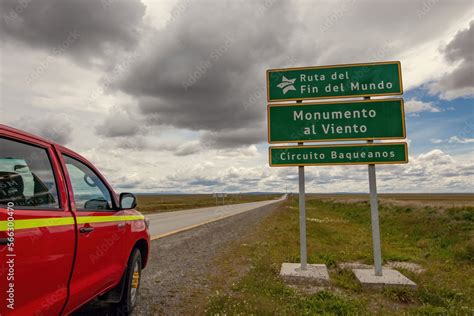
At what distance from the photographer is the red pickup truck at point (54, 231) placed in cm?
212

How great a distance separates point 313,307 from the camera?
473 centimetres

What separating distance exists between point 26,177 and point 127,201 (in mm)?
1717

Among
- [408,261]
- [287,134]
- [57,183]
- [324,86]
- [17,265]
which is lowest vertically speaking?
[408,261]

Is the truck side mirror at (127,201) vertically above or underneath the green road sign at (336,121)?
underneath

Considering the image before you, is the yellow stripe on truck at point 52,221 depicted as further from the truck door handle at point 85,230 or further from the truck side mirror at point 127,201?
the truck side mirror at point 127,201

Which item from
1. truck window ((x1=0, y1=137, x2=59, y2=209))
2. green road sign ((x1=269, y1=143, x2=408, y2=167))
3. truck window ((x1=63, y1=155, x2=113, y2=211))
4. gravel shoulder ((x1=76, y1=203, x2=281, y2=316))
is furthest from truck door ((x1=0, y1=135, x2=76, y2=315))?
green road sign ((x1=269, y1=143, x2=408, y2=167))

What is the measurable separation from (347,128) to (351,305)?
3.66 metres

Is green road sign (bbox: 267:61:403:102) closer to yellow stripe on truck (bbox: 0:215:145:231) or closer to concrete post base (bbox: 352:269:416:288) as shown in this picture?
concrete post base (bbox: 352:269:416:288)

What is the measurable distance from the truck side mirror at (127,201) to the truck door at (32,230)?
1.25m

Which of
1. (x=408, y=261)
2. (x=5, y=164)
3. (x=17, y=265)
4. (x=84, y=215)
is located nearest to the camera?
(x=17, y=265)

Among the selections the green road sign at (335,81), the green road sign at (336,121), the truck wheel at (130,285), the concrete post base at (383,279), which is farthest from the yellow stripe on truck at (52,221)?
the green road sign at (335,81)

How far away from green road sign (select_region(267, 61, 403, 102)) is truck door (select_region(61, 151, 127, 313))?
4644 millimetres

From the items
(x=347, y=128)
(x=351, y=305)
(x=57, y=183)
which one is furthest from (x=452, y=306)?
(x=57, y=183)

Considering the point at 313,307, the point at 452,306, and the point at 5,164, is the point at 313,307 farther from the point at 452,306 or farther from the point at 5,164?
the point at 5,164
